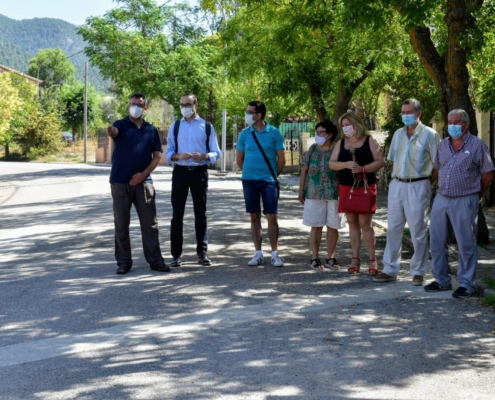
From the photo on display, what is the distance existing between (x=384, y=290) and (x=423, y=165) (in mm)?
1351

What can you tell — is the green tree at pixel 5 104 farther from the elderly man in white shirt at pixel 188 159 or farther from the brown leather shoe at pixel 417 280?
the brown leather shoe at pixel 417 280

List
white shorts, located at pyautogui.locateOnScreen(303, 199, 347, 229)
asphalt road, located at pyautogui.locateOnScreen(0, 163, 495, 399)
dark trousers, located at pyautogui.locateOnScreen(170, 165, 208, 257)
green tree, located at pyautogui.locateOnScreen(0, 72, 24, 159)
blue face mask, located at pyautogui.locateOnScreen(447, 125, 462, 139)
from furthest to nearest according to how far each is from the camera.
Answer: green tree, located at pyautogui.locateOnScreen(0, 72, 24, 159)
dark trousers, located at pyautogui.locateOnScreen(170, 165, 208, 257)
white shorts, located at pyautogui.locateOnScreen(303, 199, 347, 229)
blue face mask, located at pyautogui.locateOnScreen(447, 125, 462, 139)
asphalt road, located at pyautogui.locateOnScreen(0, 163, 495, 399)

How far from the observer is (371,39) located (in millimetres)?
18578

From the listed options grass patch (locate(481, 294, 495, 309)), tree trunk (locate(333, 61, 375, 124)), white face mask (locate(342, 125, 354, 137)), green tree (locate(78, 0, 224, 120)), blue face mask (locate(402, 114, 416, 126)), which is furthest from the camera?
green tree (locate(78, 0, 224, 120))

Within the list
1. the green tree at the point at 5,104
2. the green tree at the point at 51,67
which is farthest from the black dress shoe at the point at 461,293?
the green tree at the point at 51,67

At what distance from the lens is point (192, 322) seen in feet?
25.0

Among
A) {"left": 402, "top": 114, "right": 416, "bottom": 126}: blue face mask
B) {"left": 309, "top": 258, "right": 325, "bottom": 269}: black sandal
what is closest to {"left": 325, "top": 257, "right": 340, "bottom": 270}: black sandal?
{"left": 309, "top": 258, "right": 325, "bottom": 269}: black sandal

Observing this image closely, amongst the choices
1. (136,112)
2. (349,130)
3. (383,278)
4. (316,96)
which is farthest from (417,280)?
(316,96)

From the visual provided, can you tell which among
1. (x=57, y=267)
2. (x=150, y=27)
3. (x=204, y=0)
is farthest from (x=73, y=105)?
(x=57, y=267)

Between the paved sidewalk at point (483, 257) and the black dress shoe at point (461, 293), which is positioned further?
the paved sidewalk at point (483, 257)

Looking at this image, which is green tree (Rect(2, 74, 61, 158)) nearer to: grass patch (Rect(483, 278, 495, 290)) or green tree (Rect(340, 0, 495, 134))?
green tree (Rect(340, 0, 495, 134))

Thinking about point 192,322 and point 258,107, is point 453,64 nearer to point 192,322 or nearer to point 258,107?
point 258,107

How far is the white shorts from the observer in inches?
415

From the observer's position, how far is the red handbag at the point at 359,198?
10016 mm
